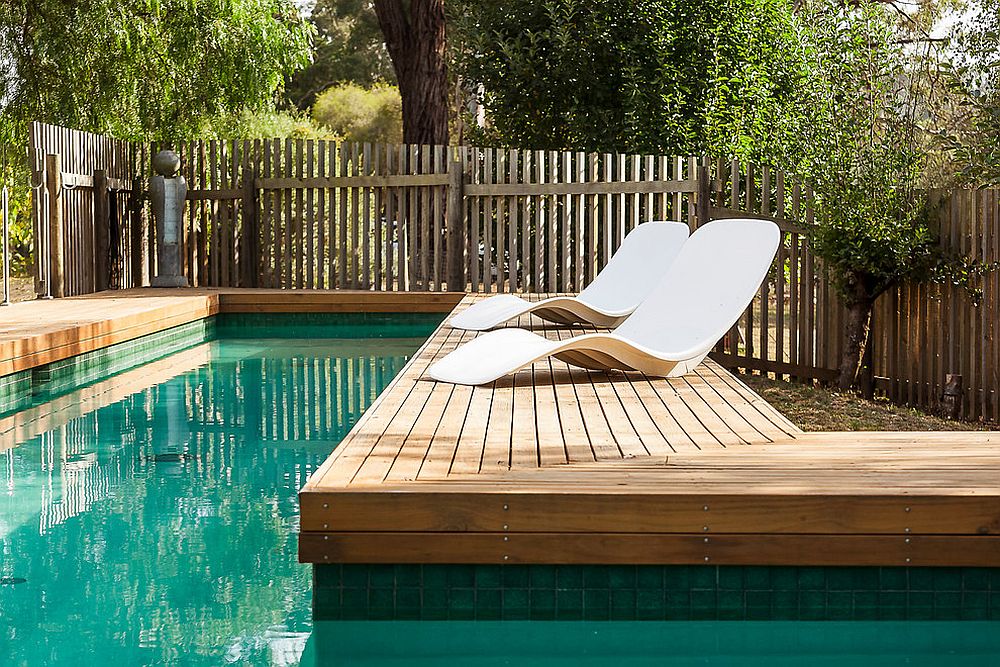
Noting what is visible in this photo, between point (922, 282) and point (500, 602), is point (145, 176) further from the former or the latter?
point (500, 602)

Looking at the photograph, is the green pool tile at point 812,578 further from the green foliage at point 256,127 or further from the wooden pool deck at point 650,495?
the green foliage at point 256,127

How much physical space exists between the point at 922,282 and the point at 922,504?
3.90 metres

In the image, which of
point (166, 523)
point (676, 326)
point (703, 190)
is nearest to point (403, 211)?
point (703, 190)

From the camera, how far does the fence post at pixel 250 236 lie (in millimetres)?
12844

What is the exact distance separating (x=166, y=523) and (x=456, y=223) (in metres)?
7.97

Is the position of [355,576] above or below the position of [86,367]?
below

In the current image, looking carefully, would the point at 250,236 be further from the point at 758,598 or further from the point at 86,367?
the point at 758,598

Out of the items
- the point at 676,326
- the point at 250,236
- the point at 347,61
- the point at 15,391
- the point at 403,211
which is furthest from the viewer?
the point at 347,61

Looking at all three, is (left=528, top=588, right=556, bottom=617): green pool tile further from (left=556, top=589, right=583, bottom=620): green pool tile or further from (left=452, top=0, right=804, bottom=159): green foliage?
(left=452, top=0, right=804, bottom=159): green foliage

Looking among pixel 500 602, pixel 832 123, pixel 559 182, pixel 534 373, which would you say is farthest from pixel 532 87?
pixel 500 602

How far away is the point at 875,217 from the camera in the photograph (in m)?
6.79

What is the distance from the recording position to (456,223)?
1211cm

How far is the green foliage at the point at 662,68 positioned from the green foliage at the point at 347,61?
18400 millimetres

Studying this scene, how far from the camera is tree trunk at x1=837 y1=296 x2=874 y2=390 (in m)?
7.16
